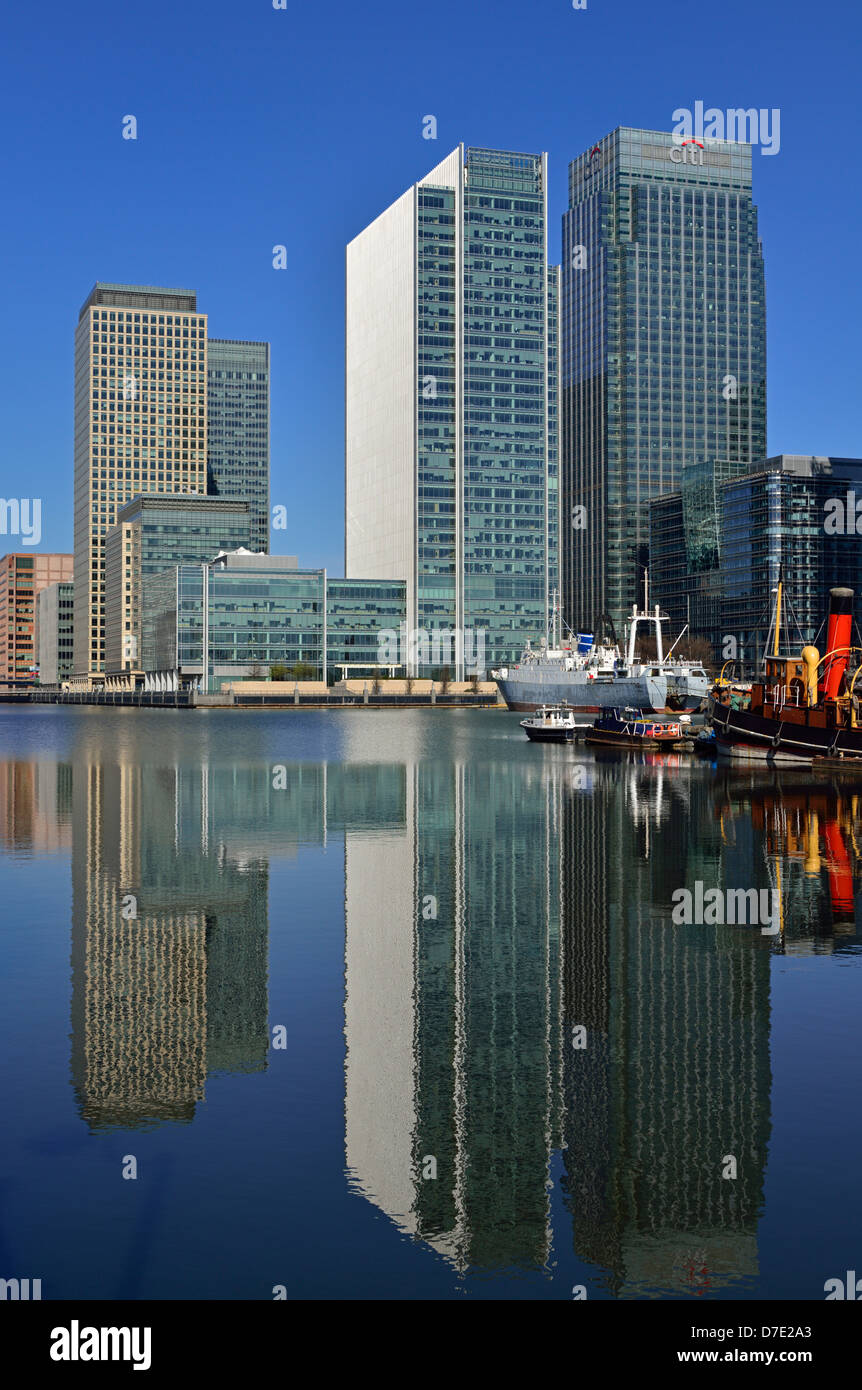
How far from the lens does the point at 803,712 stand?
339 feet

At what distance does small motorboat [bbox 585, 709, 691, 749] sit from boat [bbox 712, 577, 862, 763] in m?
5.35

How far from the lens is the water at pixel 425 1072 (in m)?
16.8

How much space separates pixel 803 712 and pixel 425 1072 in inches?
3343

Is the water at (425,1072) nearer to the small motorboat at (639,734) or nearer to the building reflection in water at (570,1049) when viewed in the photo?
the building reflection in water at (570,1049)

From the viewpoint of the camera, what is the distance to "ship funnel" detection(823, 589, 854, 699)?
344ft

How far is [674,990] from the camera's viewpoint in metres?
29.0

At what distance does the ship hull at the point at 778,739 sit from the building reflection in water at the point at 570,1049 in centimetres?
4862

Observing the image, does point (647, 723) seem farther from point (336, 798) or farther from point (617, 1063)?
point (617, 1063)

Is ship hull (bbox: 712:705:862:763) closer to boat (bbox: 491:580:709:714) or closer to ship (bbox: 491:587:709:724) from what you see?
ship (bbox: 491:587:709:724)

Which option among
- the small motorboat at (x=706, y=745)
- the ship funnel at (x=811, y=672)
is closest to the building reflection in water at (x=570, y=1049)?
the ship funnel at (x=811, y=672)

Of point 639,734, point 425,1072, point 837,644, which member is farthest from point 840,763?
point 425,1072

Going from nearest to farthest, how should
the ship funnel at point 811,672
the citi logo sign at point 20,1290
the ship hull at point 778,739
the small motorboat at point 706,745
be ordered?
the citi logo sign at point 20,1290 → the ship hull at point 778,739 → the ship funnel at point 811,672 → the small motorboat at point 706,745

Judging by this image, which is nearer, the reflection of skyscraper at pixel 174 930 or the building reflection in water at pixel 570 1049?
the building reflection in water at pixel 570 1049
